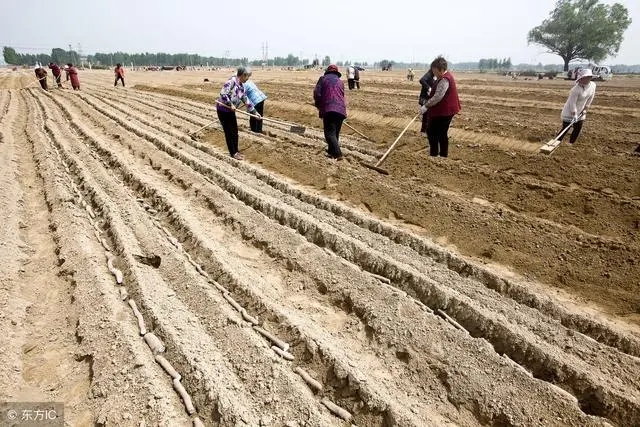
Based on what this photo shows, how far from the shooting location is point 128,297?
2.89m

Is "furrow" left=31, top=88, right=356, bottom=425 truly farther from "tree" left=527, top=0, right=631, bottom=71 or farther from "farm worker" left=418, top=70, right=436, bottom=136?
"tree" left=527, top=0, right=631, bottom=71

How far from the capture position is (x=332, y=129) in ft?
20.2

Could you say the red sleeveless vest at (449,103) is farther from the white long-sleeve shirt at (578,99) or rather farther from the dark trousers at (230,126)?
the dark trousers at (230,126)

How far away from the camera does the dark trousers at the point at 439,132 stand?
18.7 ft

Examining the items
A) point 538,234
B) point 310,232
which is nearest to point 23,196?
point 310,232

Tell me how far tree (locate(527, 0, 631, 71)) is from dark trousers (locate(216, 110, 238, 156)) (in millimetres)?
57350

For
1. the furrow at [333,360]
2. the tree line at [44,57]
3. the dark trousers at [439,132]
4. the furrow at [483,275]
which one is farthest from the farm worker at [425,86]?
the tree line at [44,57]

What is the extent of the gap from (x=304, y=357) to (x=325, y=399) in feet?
1.04

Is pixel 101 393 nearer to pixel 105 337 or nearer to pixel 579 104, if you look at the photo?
pixel 105 337

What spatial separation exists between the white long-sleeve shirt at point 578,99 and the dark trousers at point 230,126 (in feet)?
18.4

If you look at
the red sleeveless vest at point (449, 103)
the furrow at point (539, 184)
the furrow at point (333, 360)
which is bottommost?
the furrow at point (333, 360)

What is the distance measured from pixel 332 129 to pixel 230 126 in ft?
5.65

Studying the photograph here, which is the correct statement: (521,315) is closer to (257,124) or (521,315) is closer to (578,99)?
(578,99)

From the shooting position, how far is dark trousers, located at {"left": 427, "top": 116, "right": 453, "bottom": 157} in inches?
224
